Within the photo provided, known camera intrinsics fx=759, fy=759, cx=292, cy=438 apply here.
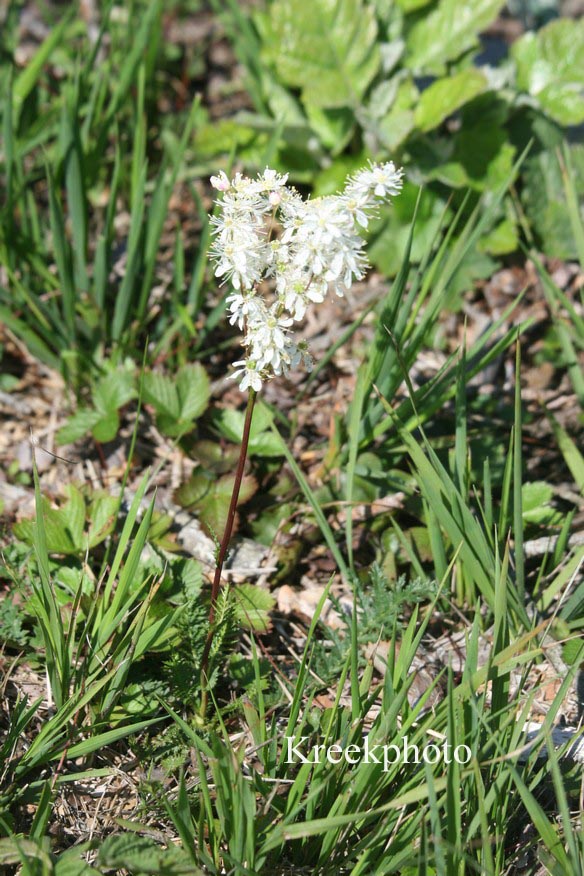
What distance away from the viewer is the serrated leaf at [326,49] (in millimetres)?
2719

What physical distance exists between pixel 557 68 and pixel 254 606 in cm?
231

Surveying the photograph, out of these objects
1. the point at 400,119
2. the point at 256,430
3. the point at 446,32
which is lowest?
the point at 256,430

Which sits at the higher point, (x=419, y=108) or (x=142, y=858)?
(x=419, y=108)

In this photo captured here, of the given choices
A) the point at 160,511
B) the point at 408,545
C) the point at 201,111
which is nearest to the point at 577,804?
the point at 408,545

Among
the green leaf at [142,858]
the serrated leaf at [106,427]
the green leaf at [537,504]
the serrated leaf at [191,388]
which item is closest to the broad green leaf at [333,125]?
the serrated leaf at [191,388]

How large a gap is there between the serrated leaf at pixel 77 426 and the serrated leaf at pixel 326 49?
1392mm

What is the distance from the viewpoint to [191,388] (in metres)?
2.24

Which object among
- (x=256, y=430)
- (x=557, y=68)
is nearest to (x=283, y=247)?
(x=256, y=430)

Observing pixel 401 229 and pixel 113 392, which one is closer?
pixel 113 392

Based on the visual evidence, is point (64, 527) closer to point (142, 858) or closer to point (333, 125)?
point (142, 858)

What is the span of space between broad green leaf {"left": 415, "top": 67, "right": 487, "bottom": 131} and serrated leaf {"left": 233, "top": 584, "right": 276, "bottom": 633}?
1.76 m

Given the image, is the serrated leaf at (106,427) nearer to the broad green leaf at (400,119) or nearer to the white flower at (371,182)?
the white flower at (371,182)

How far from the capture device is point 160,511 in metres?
2.09

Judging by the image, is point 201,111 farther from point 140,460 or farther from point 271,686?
point 271,686
